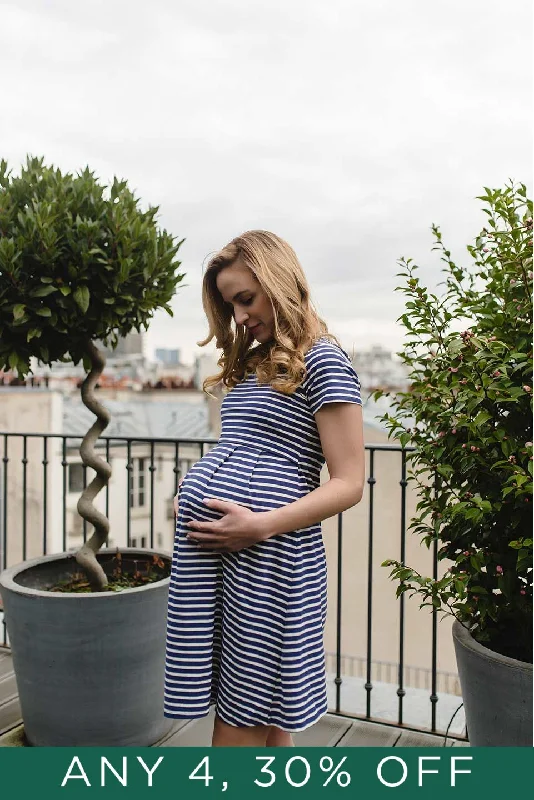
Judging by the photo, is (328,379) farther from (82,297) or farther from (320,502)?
(82,297)

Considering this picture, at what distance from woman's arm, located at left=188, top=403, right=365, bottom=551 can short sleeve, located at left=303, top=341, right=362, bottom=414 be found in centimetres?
2

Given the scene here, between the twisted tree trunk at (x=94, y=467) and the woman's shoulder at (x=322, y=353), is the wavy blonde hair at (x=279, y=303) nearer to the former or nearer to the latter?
the woman's shoulder at (x=322, y=353)

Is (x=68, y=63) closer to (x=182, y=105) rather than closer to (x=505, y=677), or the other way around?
(x=182, y=105)

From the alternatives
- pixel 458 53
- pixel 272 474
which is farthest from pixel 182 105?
pixel 272 474

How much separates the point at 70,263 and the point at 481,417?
4.47ft

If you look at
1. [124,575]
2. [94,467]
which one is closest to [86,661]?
[124,575]

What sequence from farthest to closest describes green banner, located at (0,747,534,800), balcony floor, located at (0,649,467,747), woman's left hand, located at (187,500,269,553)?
1. balcony floor, located at (0,649,467,747)
2. green banner, located at (0,747,534,800)
3. woman's left hand, located at (187,500,269,553)

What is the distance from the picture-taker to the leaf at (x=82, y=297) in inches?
80.8

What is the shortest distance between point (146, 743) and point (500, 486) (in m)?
1.49

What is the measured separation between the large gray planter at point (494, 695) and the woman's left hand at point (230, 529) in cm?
67

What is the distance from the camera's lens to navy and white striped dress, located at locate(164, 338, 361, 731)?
1.38m

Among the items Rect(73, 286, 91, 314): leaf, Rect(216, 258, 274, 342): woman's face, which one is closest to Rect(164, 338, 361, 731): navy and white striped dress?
Rect(216, 258, 274, 342): woman's face

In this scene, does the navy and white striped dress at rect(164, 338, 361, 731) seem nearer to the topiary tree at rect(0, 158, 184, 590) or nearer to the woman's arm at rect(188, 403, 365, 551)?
the woman's arm at rect(188, 403, 365, 551)

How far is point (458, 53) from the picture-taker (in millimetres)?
1937
